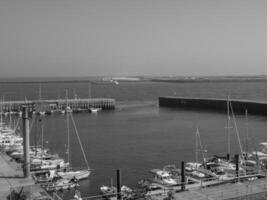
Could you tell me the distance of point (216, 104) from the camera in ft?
297

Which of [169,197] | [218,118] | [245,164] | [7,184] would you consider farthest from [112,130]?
[169,197]

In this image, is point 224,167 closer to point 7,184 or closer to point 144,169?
point 144,169

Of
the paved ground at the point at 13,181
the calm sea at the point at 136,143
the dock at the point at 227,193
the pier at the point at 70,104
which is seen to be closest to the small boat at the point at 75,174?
the calm sea at the point at 136,143

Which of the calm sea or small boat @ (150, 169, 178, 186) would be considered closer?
small boat @ (150, 169, 178, 186)

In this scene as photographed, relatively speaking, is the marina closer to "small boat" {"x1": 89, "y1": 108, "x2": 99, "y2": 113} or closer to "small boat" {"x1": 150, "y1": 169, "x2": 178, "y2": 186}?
"small boat" {"x1": 89, "y1": 108, "x2": 99, "y2": 113}

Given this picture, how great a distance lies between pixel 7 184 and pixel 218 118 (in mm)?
56293

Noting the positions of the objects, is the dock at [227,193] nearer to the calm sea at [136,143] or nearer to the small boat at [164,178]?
the small boat at [164,178]

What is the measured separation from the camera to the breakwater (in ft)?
258

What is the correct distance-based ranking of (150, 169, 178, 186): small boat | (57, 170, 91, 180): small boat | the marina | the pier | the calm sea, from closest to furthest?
1. (150, 169, 178, 186): small boat
2. (57, 170, 91, 180): small boat
3. the calm sea
4. the marina
5. the pier

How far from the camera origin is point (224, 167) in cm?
2892

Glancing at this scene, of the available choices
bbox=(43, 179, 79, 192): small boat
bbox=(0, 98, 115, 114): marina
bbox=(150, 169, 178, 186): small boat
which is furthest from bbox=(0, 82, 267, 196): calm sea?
bbox=(0, 98, 115, 114): marina

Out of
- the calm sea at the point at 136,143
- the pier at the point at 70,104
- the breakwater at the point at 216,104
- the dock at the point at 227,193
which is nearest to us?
the dock at the point at 227,193

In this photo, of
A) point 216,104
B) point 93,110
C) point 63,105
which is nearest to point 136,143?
point 93,110

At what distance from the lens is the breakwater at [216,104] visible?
3100 inches
